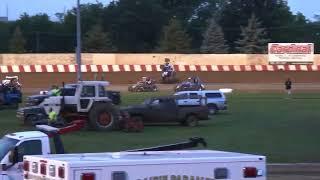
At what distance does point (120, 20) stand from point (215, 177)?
116 m

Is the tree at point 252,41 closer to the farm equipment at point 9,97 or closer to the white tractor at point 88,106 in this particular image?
the farm equipment at point 9,97

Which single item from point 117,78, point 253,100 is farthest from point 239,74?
point 253,100

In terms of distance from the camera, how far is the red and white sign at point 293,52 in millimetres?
80438

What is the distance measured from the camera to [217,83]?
242 ft

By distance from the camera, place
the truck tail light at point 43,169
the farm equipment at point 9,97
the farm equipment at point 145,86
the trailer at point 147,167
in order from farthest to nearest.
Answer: the farm equipment at point 145,86
the farm equipment at point 9,97
the truck tail light at point 43,169
the trailer at point 147,167

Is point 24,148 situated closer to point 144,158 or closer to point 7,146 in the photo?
point 7,146

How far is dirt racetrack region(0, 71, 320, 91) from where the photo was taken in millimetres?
69438

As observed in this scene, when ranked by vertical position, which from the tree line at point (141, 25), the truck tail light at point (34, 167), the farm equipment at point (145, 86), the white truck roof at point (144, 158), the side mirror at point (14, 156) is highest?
the tree line at point (141, 25)

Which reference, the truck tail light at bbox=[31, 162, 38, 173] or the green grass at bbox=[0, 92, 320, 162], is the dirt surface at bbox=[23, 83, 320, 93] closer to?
the green grass at bbox=[0, 92, 320, 162]

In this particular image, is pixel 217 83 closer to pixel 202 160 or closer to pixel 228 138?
pixel 228 138

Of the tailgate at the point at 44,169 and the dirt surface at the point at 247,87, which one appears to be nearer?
the tailgate at the point at 44,169

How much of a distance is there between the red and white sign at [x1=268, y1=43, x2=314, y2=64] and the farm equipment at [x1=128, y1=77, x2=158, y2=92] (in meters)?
17.9

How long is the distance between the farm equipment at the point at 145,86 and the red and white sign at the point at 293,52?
17.9 meters

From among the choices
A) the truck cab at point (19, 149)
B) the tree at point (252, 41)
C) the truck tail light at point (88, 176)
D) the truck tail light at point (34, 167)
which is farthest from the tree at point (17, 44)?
the truck tail light at point (88, 176)
